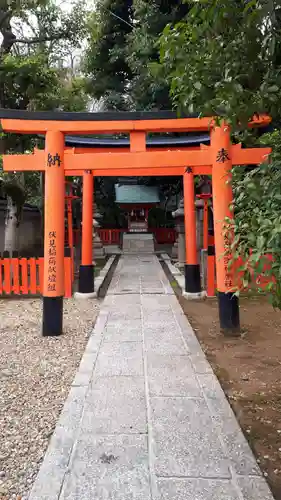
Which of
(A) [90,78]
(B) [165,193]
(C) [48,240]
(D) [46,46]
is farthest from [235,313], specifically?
(B) [165,193]

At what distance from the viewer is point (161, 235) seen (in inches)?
1027

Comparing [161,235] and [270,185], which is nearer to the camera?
[270,185]

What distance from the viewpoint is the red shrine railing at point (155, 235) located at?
25062 mm

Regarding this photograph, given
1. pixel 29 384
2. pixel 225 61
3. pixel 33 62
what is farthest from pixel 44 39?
pixel 225 61

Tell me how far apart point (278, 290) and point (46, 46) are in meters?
15.4

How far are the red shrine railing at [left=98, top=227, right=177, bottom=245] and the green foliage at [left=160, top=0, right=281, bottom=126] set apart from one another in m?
22.7

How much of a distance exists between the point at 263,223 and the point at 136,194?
65.6 ft

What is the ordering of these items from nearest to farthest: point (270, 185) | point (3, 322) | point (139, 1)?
point (270, 185) < point (3, 322) < point (139, 1)

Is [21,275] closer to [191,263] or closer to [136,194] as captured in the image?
[191,263]

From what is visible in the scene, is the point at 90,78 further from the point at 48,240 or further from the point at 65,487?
the point at 65,487

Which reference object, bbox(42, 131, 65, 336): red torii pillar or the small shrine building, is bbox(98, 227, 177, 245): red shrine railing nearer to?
the small shrine building

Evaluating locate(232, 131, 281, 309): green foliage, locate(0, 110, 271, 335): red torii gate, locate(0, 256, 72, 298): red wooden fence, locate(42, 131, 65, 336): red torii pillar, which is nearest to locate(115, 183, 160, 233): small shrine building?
locate(0, 256, 72, 298): red wooden fence

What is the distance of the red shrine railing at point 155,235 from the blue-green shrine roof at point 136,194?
3.69 metres

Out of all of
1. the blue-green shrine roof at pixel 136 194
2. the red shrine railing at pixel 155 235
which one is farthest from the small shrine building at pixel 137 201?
the red shrine railing at pixel 155 235
